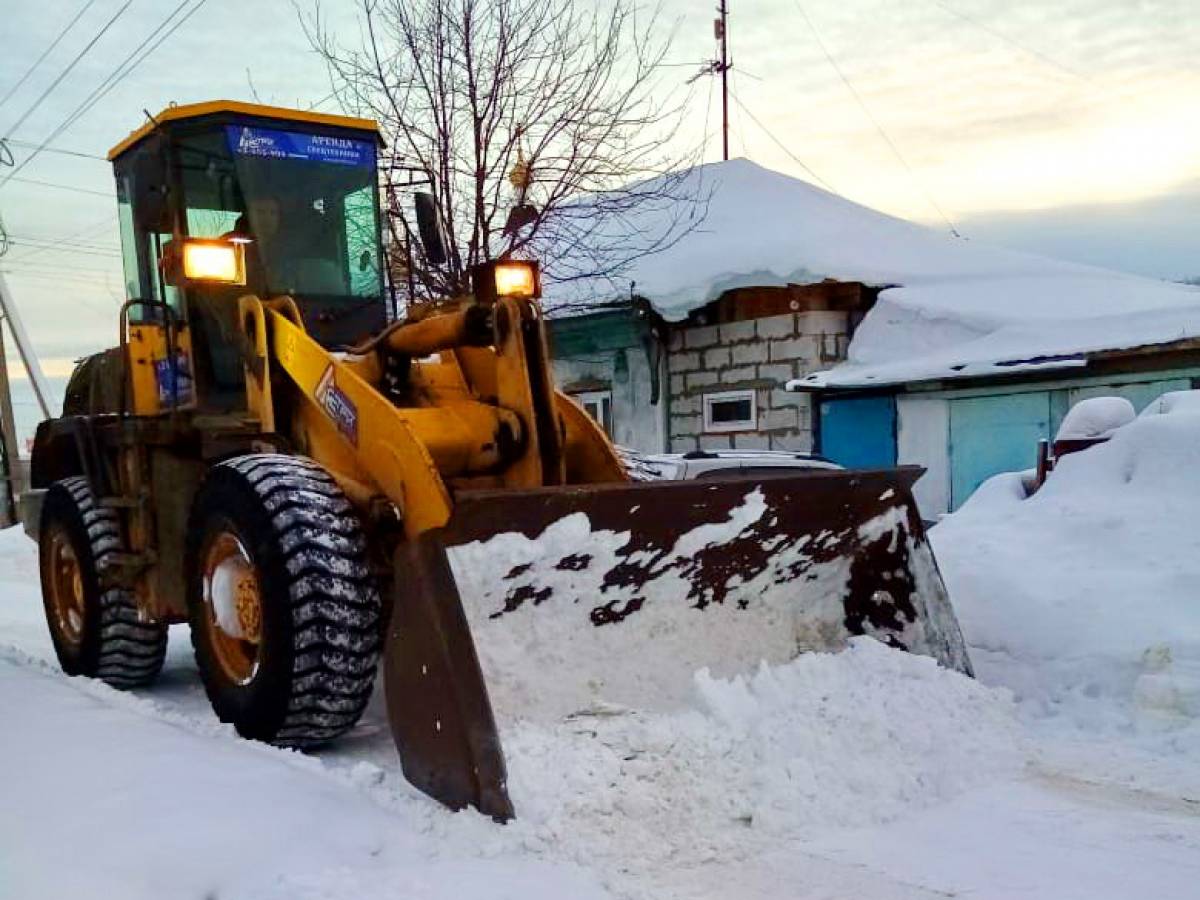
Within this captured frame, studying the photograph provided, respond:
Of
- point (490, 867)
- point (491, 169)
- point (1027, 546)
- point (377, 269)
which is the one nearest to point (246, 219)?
point (377, 269)

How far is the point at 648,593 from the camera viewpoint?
4.36 meters

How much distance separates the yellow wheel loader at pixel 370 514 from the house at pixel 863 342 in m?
7.93

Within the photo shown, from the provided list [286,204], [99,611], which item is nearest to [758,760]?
[286,204]

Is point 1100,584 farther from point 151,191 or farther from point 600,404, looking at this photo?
point 600,404

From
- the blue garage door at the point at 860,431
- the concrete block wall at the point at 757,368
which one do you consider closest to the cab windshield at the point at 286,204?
the blue garage door at the point at 860,431

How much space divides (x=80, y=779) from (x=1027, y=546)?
4910 mm

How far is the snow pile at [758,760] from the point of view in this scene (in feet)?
11.3

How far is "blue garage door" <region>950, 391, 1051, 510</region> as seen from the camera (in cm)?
1225

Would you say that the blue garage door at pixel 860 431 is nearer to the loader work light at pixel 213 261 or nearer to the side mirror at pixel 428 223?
the side mirror at pixel 428 223

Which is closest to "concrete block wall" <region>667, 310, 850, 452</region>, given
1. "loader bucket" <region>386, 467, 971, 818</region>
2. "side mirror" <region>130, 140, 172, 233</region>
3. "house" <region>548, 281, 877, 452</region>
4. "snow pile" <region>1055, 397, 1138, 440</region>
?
"house" <region>548, 281, 877, 452</region>

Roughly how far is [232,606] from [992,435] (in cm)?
1000

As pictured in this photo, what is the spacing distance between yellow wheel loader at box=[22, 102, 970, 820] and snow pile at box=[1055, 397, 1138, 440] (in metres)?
3.74

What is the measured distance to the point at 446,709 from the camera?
3.58m

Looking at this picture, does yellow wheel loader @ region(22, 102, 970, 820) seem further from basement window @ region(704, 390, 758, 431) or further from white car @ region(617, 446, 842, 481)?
basement window @ region(704, 390, 758, 431)
